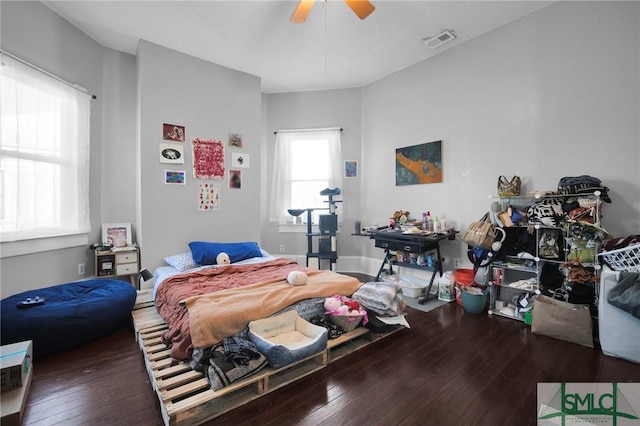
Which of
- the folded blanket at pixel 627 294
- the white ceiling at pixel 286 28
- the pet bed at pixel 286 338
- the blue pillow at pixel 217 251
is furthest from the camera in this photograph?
the blue pillow at pixel 217 251

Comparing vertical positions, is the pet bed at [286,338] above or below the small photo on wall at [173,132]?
below

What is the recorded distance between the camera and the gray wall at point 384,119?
252 cm

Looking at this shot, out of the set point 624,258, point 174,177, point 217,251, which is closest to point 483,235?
point 624,258

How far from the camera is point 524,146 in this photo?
2998 mm

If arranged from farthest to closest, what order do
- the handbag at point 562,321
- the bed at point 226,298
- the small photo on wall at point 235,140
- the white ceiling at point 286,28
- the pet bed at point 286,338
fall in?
the small photo on wall at point 235,140 < the white ceiling at point 286,28 < the handbag at point 562,321 < the bed at point 226,298 < the pet bed at point 286,338

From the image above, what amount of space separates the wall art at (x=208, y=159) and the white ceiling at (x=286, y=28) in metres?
1.12

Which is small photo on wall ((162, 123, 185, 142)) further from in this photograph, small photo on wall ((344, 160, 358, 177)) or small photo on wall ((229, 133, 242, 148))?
small photo on wall ((344, 160, 358, 177))

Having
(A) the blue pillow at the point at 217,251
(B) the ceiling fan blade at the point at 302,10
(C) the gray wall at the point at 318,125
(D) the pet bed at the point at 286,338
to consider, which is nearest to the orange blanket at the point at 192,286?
(D) the pet bed at the point at 286,338

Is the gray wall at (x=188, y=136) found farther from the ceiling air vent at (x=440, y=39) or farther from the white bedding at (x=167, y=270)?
the ceiling air vent at (x=440, y=39)

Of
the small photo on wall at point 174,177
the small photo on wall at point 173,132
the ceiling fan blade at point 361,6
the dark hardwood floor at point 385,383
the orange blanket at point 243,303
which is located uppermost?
the ceiling fan blade at point 361,6

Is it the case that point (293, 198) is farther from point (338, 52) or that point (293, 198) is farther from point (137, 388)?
point (137, 388)

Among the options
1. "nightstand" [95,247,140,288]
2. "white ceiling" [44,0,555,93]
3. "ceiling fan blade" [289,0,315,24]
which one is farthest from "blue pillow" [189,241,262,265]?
"ceiling fan blade" [289,0,315,24]

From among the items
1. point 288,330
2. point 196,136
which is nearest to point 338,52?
point 196,136

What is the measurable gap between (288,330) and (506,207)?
2.63m
